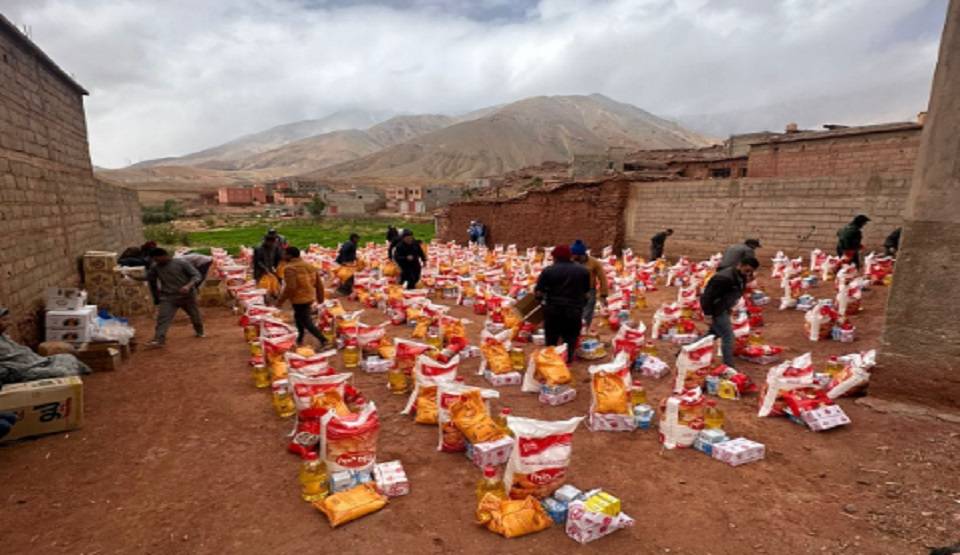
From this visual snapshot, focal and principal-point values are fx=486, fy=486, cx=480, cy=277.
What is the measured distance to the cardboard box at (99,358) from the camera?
19.4 ft

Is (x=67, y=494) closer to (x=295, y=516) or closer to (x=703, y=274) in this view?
(x=295, y=516)

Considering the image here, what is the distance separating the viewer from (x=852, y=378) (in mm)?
4668

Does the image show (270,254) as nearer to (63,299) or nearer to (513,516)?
(63,299)

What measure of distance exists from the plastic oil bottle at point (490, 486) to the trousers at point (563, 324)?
107 inches

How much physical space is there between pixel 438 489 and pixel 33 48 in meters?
9.84

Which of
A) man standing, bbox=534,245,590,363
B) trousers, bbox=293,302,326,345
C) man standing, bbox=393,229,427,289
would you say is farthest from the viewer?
man standing, bbox=393,229,427,289

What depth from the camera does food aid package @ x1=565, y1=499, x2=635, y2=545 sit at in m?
2.91

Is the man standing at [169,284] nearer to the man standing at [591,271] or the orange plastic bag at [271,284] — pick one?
the orange plastic bag at [271,284]

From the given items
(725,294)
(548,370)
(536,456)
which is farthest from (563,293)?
(536,456)

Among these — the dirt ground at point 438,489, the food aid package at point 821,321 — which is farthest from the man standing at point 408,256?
the food aid package at point 821,321

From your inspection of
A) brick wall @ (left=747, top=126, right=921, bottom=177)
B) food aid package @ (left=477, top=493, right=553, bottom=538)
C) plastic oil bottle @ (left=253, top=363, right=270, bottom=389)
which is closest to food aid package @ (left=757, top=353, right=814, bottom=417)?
food aid package @ (left=477, top=493, right=553, bottom=538)

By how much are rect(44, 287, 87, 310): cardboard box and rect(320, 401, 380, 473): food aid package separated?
5664mm

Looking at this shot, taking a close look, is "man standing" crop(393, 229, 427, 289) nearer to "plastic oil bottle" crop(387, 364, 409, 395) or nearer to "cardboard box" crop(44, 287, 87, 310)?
"plastic oil bottle" crop(387, 364, 409, 395)

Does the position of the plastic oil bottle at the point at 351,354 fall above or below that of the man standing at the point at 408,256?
below
